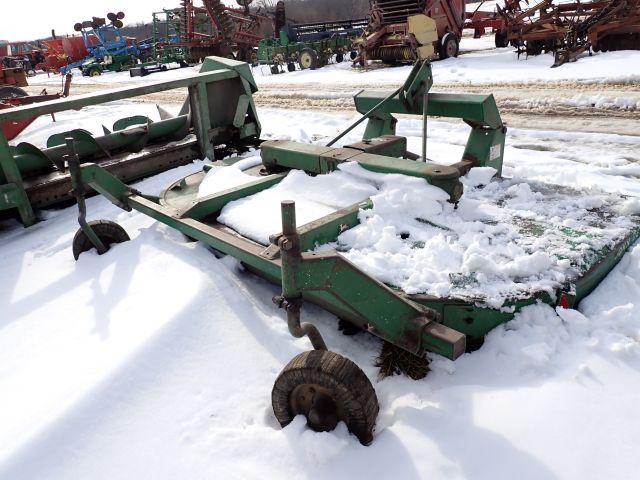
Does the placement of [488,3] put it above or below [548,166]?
above

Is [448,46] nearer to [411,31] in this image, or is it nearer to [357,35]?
[411,31]

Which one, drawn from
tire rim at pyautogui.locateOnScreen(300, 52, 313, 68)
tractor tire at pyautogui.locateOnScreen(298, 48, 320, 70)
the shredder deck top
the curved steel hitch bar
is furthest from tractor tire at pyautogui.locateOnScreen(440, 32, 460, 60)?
the curved steel hitch bar

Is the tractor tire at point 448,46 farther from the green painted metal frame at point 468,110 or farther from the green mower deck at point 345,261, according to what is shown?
the green painted metal frame at point 468,110

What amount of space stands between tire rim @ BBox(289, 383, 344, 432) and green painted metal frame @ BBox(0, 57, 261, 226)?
12.7 ft

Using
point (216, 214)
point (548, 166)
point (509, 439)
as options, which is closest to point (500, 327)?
point (509, 439)

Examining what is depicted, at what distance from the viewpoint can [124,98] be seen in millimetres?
5277

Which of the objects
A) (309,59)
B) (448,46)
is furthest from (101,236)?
(309,59)

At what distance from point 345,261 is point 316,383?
522mm

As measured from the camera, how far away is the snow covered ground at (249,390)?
6.73ft

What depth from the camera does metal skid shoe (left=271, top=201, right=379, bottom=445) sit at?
210 centimetres

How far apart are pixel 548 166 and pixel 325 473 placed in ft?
14.5

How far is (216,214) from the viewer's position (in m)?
3.93

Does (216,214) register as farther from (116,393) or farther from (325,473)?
(325,473)

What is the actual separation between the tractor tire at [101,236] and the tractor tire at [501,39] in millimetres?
15437
